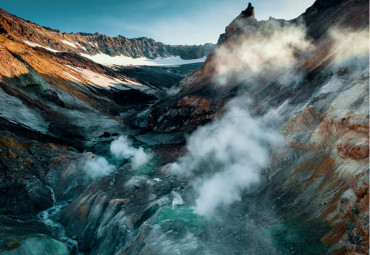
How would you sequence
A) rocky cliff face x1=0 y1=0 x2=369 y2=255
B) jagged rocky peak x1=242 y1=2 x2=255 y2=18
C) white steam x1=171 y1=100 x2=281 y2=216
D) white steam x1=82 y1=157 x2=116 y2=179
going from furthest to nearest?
jagged rocky peak x1=242 y1=2 x2=255 y2=18
white steam x1=82 y1=157 x2=116 y2=179
white steam x1=171 y1=100 x2=281 y2=216
rocky cliff face x1=0 y1=0 x2=369 y2=255

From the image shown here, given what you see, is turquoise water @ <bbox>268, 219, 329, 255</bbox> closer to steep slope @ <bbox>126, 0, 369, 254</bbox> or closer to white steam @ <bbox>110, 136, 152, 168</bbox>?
steep slope @ <bbox>126, 0, 369, 254</bbox>

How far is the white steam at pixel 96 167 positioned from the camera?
64.4ft

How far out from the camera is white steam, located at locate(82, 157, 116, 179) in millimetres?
19633

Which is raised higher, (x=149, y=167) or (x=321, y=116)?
(x=149, y=167)

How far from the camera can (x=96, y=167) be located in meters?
20.5

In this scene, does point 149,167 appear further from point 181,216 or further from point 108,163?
point 181,216

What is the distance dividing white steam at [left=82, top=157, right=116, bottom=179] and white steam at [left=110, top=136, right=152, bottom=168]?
7.99 ft

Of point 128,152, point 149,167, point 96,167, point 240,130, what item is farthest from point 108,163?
point 240,130

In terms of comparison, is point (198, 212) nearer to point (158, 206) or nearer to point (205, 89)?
point (158, 206)

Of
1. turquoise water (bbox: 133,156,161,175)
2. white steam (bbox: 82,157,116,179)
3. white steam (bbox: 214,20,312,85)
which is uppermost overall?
white steam (bbox: 214,20,312,85)

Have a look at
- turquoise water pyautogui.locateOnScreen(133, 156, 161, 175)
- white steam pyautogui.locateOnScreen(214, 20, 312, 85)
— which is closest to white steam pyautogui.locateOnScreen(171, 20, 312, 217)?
white steam pyautogui.locateOnScreen(214, 20, 312, 85)

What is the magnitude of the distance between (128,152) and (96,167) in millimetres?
6039

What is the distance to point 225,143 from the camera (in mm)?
18969

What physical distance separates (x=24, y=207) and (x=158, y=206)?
34.3 feet
